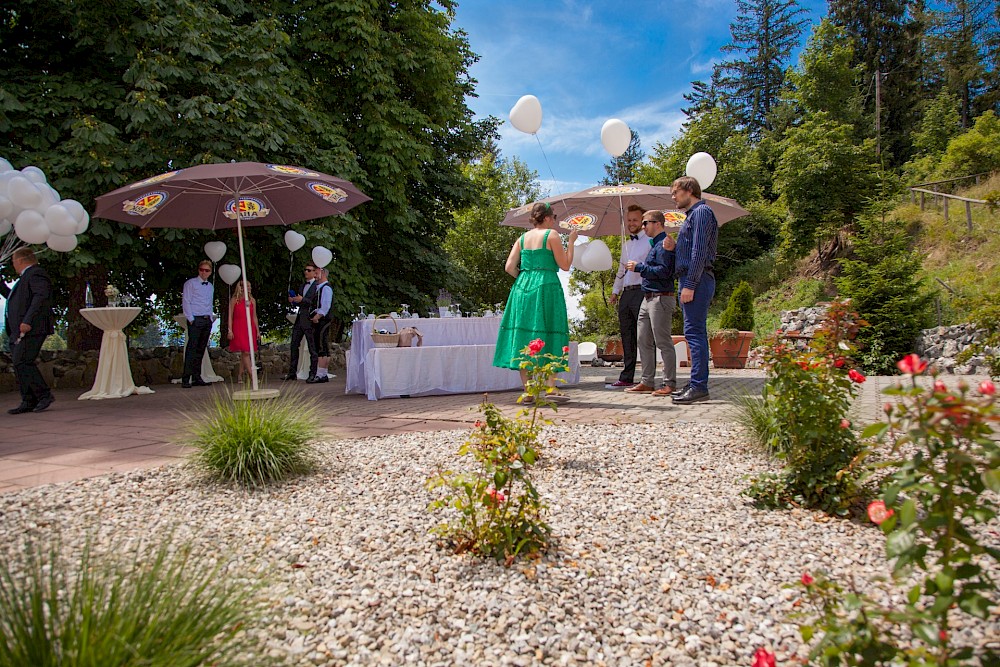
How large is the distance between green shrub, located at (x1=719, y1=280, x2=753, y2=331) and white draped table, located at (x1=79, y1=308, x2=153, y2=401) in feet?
35.2

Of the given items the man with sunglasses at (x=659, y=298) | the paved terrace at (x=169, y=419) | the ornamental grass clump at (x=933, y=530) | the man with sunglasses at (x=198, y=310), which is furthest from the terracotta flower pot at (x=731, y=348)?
the ornamental grass clump at (x=933, y=530)

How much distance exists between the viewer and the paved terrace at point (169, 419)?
164 inches

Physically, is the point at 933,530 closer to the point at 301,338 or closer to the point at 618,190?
the point at 618,190

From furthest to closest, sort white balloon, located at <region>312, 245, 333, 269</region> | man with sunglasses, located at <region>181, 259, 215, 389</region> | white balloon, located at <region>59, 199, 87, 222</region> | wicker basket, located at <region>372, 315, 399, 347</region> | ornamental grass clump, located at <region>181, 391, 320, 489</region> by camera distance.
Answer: white balloon, located at <region>312, 245, 333, 269</region>, man with sunglasses, located at <region>181, 259, 215, 389</region>, wicker basket, located at <region>372, 315, 399, 347</region>, white balloon, located at <region>59, 199, 87, 222</region>, ornamental grass clump, located at <region>181, 391, 320, 489</region>

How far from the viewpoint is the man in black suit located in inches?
266

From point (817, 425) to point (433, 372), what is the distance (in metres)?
5.17

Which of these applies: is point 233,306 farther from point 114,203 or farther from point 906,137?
point 906,137

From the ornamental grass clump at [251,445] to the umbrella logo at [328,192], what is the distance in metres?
3.96

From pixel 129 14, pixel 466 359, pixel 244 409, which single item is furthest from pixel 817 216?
pixel 244 409

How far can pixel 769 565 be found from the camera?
90.7 inches

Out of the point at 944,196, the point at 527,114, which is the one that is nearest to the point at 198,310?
the point at 527,114

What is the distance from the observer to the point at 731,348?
466 inches

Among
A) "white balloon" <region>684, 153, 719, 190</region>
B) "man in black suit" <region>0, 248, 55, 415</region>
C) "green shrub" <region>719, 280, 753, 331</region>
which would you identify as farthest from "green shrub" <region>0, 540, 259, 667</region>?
"green shrub" <region>719, 280, 753, 331</region>

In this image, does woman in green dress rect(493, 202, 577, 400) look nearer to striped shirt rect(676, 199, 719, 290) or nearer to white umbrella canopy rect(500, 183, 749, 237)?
striped shirt rect(676, 199, 719, 290)
